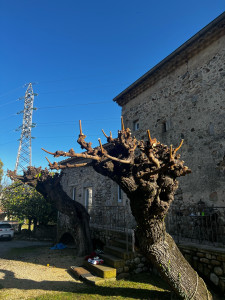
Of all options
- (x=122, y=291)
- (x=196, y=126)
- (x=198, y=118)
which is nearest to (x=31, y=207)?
(x=122, y=291)

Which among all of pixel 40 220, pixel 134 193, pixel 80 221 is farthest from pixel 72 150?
pixel 40 220

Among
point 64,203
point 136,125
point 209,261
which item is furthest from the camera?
point 136,125

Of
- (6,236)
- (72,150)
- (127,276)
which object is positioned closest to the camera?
(72,150)

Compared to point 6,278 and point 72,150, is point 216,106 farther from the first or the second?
point 6,278

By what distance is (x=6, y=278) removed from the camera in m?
5.75

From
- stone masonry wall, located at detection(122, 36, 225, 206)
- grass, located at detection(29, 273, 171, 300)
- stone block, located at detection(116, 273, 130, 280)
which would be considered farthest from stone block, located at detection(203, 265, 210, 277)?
stone block, located at detection(116, 273, 130, 280)

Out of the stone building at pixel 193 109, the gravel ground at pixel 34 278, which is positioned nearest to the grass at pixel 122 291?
the gravel ground at pixel 34 278

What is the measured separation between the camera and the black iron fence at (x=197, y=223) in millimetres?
5551

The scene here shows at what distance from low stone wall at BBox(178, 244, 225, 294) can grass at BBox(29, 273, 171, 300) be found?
891 mm

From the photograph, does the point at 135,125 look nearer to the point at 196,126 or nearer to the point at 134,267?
the point at 196,126

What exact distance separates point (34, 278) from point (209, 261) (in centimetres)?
453

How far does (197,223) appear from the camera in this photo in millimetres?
6102

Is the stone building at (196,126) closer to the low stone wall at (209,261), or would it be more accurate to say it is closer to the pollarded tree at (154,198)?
the low stone wall at (209,261)

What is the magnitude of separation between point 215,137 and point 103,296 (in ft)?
16.3
